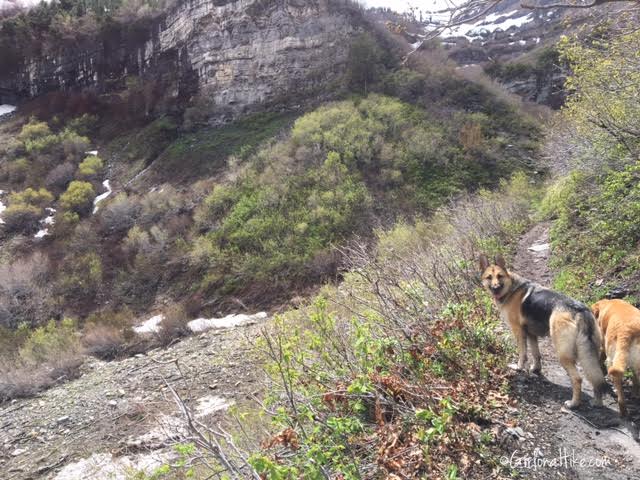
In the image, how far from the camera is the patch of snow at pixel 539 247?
7.65m

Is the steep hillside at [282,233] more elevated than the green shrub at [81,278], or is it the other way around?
the steep hillside at [282,233]

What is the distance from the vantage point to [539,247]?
782 cm

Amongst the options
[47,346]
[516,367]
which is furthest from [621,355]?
[47,346]

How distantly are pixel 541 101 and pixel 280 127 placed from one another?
21850 millimetres

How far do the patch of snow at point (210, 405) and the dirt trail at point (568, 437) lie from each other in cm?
479

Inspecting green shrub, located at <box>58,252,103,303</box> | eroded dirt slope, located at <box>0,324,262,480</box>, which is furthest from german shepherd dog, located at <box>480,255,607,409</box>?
green shrub, located at <box>58,252,103,303</box>

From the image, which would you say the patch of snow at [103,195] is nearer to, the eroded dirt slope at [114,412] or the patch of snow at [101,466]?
the eroded dirt slope at [114,412]

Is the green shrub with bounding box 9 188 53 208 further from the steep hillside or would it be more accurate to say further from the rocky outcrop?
the rocky outcrop

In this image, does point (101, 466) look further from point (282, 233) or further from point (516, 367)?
point (282, 233)

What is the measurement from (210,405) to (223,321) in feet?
17.3

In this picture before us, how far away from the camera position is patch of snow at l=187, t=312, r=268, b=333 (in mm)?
11047

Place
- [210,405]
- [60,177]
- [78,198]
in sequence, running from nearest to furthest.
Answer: [210,405]
[78,198]
[60,177]

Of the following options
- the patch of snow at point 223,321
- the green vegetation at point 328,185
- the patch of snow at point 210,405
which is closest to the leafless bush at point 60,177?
the green vegetation at point 328,185

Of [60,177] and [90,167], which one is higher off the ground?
[90,167]
